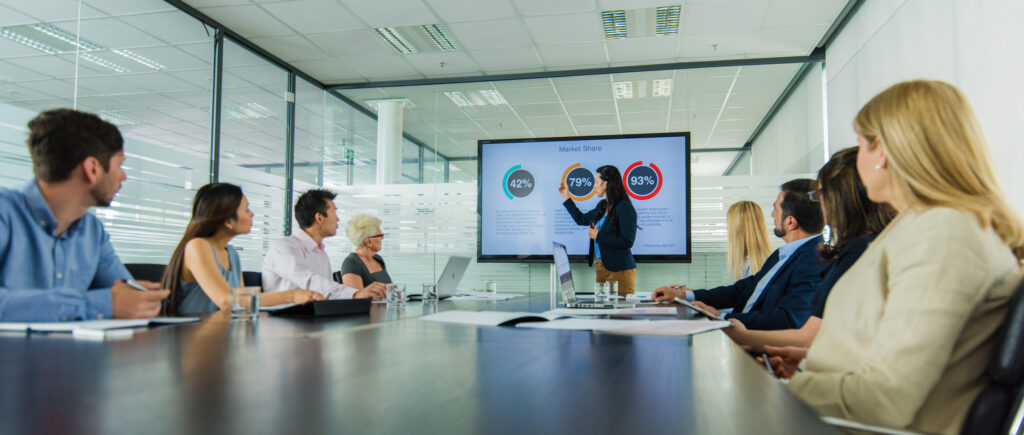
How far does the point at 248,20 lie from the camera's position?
4.94 meters

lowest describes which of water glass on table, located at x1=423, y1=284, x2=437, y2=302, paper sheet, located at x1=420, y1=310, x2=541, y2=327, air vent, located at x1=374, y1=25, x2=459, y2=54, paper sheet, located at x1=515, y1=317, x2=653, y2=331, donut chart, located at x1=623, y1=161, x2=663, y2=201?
water glass on table, located at x1=423, y1=284, x2=437, y2=302

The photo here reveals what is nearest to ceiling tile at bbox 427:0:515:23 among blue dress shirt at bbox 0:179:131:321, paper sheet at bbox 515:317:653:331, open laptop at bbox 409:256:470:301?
open laptop at bbox 409:256:470:301

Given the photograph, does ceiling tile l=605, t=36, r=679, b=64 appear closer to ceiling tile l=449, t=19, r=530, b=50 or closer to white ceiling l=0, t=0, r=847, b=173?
white ceiling l=0, t=0, r=847, b=173

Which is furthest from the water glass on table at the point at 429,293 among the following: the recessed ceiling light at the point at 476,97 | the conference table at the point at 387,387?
the recessed ceiling light at the point at 476,97

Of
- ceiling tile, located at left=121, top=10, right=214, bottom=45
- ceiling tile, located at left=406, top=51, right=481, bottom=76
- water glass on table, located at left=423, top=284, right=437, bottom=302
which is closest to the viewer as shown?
water glass on table, located at left=423, top=284, right=437, bottom=302

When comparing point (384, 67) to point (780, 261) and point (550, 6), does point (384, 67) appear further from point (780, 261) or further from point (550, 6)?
point (780, 261)

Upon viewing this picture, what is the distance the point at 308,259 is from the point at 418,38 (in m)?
2.72

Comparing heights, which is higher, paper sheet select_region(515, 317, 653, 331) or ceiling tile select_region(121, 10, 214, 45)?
ceiling tile select_region(121, 10, 214, 45)

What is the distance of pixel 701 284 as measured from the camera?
5.70m

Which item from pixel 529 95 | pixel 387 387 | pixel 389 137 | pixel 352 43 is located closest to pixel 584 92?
pixel 529 95

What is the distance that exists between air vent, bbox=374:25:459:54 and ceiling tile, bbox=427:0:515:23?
0.27 meters

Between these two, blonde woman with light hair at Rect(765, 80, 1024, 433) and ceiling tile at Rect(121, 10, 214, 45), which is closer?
blonde woman with light hair at Rect(765, 80, 1024, 433)

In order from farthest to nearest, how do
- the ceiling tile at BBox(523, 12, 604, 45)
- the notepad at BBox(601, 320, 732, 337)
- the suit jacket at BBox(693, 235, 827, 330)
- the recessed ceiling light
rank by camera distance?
1. the recessed ceiling light
2. the ceiling tile at BBox(523, 12, 604, 45)
3. the suit jacket at BBox(693, 235, 827, 330)
4. the notepad at BBox(601, 320, 732, 337)

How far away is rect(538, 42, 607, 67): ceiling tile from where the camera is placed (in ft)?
17.9
